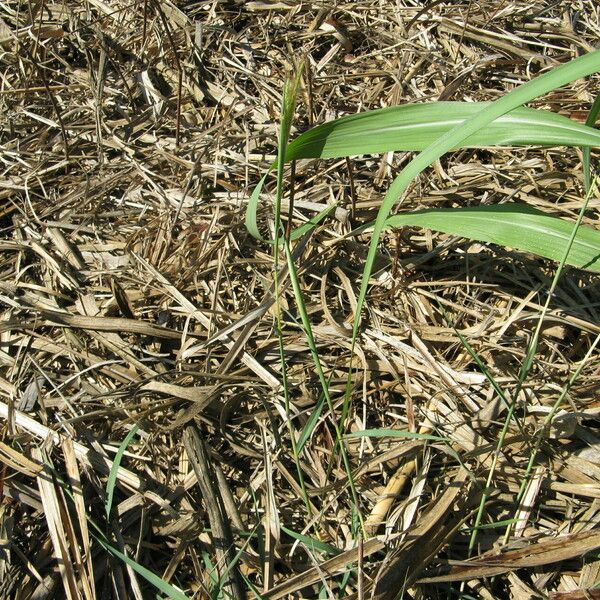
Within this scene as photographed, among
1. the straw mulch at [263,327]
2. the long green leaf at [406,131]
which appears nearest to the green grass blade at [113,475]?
the straw mulch at [263,327]

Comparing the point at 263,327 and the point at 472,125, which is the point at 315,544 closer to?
the point at 263,327

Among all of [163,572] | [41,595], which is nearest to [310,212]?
[163,572]

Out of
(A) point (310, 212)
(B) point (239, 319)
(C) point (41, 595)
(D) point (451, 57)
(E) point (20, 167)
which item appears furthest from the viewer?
(D) point (451, 57)

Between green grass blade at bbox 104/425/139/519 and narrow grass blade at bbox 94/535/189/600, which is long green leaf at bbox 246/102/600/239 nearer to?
green grass blade at bbox 104/425/139/519

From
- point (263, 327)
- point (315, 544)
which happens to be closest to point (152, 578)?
point (315, 544)

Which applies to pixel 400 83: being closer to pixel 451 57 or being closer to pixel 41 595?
pixel 451 57
